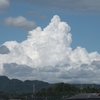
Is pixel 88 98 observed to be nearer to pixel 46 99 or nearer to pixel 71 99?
pixel 71 99

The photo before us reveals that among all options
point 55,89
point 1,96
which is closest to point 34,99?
point 1,96

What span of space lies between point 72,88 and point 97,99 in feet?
301

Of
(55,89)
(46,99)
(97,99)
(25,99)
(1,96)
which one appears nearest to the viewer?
(97,99)

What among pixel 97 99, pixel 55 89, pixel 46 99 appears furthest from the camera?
pixel 55 89

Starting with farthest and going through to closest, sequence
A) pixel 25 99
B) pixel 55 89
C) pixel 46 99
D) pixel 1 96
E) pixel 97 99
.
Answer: pixel 55 89
pixel 1 96
pixel 25 99
pixel 46 99
pixel 97 99

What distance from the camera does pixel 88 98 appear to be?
244 ft

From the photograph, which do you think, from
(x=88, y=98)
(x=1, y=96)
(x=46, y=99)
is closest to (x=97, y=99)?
(x=88, y=98)

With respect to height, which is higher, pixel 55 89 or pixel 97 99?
pixel 55 89

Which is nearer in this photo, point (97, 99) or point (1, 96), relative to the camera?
point (97, 99)

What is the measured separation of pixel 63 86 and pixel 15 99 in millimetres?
58114

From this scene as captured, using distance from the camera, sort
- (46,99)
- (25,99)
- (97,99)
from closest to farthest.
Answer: (97,99), (46,99), (25,99)

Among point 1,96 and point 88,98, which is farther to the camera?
point 1,96

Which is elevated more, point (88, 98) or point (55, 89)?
point (55, 89)

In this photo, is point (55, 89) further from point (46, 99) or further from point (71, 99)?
point (71, 99)
